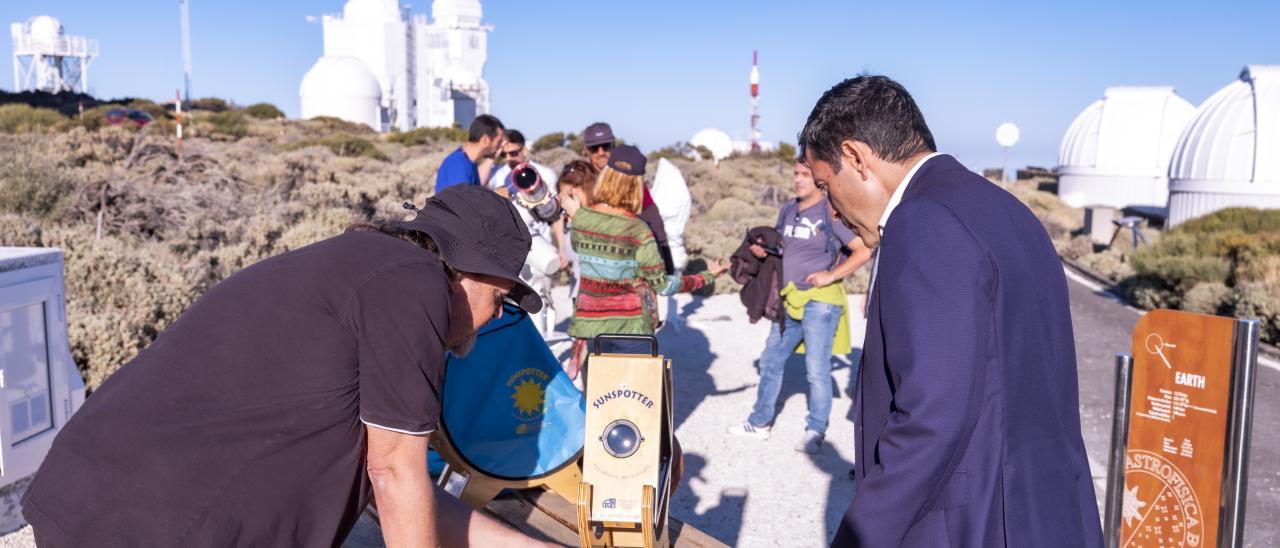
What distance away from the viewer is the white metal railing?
171 ft

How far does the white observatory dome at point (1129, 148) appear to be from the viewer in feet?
106

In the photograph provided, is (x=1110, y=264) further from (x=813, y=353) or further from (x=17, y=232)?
(x=17, y=232)

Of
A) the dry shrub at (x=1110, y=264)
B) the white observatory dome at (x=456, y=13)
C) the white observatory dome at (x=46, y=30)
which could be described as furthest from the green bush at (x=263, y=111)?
the dry shrub at (x=1110, y=264)

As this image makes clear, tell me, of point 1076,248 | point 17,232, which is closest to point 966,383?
point 17,232

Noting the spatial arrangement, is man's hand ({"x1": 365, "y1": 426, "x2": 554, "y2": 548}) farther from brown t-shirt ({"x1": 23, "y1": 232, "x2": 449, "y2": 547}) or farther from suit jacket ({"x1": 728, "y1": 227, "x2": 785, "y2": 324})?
suit jacket ({"x1": 728, "y1": 227, "x2": 785, "y2": 324})

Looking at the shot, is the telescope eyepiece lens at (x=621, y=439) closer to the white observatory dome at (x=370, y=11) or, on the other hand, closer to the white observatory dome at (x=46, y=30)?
the white observatory dome at (x=46, y=30)

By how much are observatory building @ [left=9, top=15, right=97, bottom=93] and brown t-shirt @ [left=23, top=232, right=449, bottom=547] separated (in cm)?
5939

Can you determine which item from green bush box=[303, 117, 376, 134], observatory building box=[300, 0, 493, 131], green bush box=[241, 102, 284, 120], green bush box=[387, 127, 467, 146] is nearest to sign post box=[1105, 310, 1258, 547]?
green bush box=[387, 127, 467, 146]

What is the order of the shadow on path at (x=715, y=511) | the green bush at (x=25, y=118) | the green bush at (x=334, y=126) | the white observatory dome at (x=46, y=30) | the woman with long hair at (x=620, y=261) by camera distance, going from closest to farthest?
the shadow on path at (x=715, y=511)
the woman with long hair at (x=620, y=261)
the green bush at (x=25, y=118)
the green bush at (x=334, y=126)
the white observatory dome at (x=46, y=30)

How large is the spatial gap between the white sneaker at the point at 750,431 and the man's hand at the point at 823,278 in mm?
965

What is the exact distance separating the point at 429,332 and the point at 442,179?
4.34 meters

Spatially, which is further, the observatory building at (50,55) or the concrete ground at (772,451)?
the observatory building at (50,55)

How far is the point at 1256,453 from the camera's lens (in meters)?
5.35

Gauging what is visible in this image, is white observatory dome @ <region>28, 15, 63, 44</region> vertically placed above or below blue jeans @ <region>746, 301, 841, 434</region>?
above
